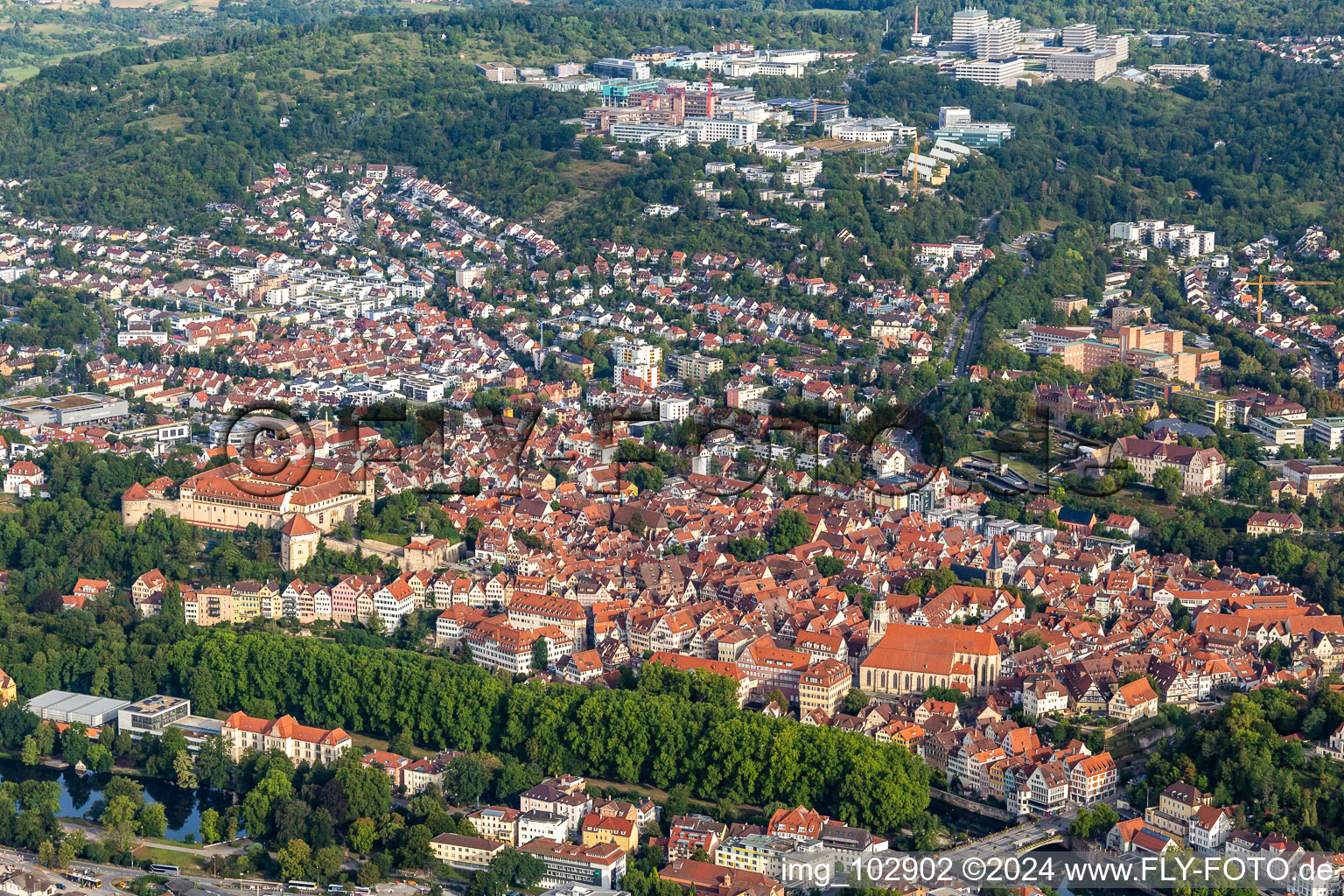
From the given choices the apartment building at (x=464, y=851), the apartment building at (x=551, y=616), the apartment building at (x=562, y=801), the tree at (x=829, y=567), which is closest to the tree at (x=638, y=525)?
the tree at (x=829, y=567)

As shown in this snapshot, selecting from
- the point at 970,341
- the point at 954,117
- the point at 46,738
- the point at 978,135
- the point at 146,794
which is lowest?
the point at 146,794

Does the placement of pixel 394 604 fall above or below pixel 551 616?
below

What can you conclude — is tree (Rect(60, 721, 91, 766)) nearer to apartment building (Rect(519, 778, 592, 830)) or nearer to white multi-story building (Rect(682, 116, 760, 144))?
apartment building (Rect(519, 778, 592, 830))

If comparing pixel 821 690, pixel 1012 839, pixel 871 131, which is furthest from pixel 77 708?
pixel 871 131

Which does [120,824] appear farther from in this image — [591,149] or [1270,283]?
[591,149]

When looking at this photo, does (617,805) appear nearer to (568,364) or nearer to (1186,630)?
(1186,630)

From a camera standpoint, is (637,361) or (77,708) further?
(637,361)
